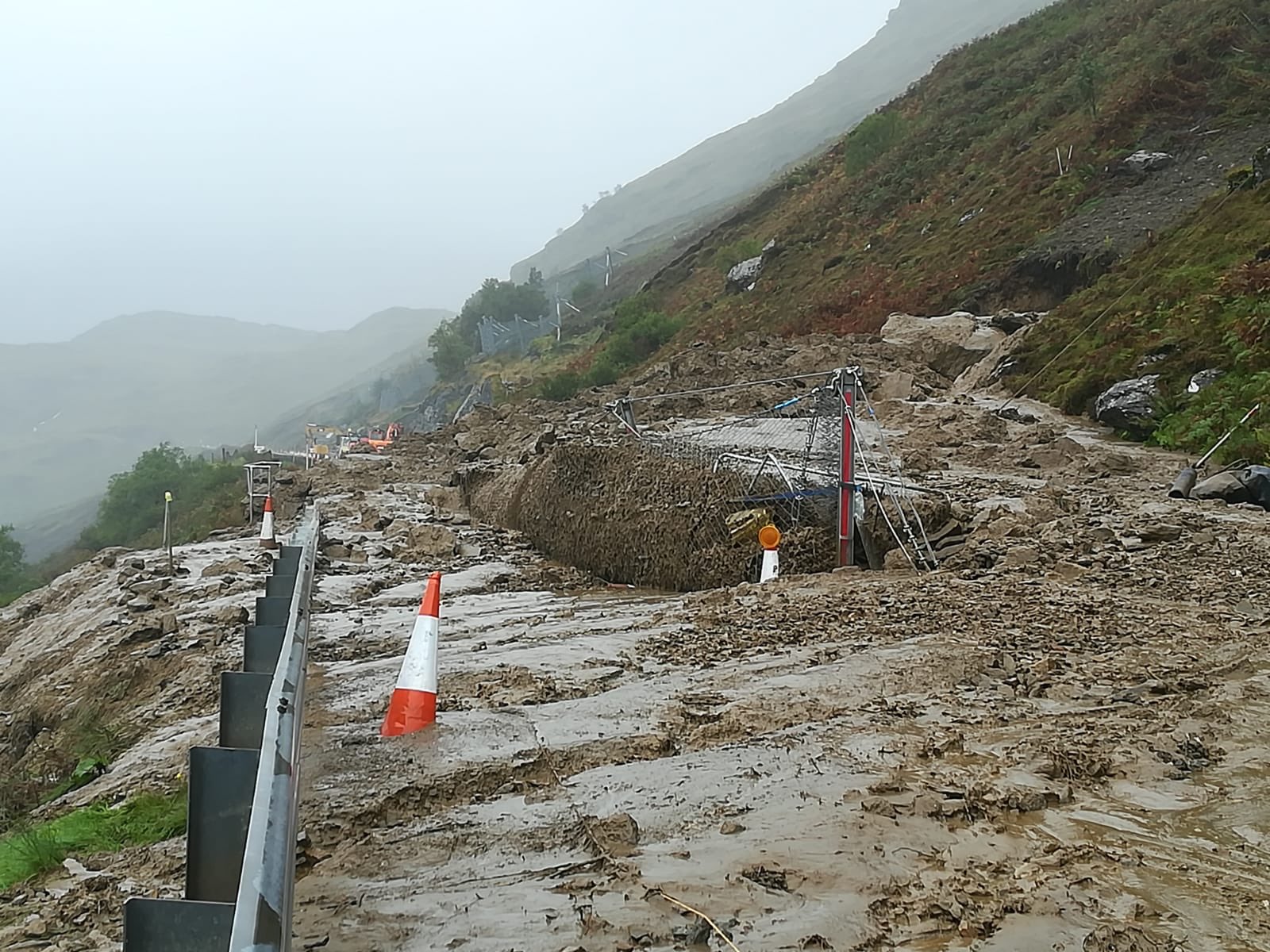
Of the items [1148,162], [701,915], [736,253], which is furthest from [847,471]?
[736,253]

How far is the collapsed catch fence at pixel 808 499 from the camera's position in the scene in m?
7.35

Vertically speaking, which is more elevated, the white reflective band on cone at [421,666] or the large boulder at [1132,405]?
the white reflective band on cone at [421,666]

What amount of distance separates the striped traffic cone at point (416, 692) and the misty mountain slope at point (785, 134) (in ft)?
392

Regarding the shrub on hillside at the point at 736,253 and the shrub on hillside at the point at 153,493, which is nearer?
the shrub on hillside at the point at 153,493

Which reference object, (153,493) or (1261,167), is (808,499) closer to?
(1261,167)

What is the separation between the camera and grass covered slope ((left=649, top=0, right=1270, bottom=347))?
2250 centimetres

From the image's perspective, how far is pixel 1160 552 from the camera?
6.07 meters

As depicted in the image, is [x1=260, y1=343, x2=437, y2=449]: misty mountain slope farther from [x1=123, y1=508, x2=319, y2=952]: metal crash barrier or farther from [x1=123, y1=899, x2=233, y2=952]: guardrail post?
[x1=123, y1=899, x2=233, y2=952]: guardrail post

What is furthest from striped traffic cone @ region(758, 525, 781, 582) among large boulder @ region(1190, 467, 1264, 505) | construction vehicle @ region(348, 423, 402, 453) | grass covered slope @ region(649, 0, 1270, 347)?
construction vehicle @ region(348, 423, 402, 453)

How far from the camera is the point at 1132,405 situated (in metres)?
11.8

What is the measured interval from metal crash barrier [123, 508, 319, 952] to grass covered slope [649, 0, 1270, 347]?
19.9m

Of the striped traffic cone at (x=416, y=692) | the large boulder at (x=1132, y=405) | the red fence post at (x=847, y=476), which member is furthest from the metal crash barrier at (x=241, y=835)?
the large boulder at (x=1132, y=405)

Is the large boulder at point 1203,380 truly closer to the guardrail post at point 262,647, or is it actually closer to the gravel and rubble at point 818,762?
the gravel and rubble at point 818,762

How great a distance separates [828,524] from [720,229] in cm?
4321
